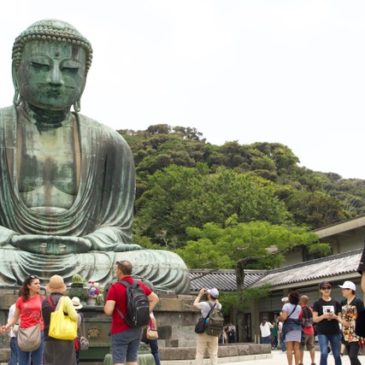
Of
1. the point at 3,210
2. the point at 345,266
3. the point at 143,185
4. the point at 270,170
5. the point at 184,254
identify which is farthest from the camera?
the point at 270,170

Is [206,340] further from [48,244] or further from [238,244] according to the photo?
[238,244]

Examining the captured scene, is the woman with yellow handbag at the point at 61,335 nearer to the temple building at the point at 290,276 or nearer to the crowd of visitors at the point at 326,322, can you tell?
the crowd of visitors at the point at 326,322

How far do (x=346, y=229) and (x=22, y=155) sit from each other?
18.3 meters

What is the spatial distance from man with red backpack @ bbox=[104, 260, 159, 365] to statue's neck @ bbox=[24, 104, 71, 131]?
301 inches

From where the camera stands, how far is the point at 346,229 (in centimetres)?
2862

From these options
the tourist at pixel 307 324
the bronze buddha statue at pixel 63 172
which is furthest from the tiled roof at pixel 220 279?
the tourist at pixel 307 324

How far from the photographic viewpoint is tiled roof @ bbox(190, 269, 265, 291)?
30.8 meters

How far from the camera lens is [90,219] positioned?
13.0 m

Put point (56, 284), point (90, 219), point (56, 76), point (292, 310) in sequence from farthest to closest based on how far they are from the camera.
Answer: point (90, 219), point (56, 76), point (292, 310), point (56, 284)

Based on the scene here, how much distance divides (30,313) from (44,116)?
720 cm

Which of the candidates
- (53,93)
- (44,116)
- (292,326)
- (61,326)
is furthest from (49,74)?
(61,326)

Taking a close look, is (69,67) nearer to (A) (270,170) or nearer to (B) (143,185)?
(B) (143,185)

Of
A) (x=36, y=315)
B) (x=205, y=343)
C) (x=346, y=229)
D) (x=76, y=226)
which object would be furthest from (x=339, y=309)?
(x=346, y=229)

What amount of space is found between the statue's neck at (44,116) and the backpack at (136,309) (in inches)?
306
